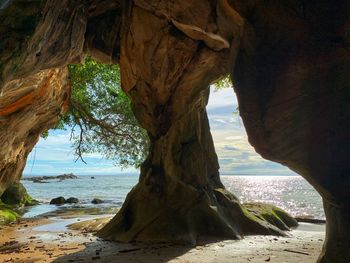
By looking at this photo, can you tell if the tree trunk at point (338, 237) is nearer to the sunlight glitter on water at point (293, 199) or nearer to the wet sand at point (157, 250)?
the wet sand at point (157, 250)

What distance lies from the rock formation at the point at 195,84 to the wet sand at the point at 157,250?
113 cm

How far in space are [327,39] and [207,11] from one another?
10.7 ft

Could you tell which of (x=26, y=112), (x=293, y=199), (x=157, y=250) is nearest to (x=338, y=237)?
(x=157, y=250)

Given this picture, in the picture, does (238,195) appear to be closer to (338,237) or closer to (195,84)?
(195,84)

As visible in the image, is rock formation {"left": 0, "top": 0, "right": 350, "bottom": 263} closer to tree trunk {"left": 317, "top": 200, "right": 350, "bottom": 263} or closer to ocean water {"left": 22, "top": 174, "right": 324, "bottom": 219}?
tree trunk {"left": 317, "top": 200, "right": 350, "bottom": 263}

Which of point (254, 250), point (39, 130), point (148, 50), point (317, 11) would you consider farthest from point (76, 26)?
point (39, 130)

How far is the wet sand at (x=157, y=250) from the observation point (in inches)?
385

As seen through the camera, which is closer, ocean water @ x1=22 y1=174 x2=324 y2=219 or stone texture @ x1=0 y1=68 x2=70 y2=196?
stone texture @ x1=0 y1=68 x2=70 y2=196

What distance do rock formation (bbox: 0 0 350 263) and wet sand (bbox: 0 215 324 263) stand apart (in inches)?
44.4

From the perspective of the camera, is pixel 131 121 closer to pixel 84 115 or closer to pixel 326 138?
pixel 84 115

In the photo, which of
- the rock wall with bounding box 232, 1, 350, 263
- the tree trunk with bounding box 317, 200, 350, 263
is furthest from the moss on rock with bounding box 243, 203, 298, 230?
the rock wall with bounding box 232, 1, 350, 263

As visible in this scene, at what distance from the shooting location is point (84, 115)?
883 inches

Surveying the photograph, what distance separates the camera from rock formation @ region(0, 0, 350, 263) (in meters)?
7.22

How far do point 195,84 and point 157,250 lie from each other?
6223 millimetres
